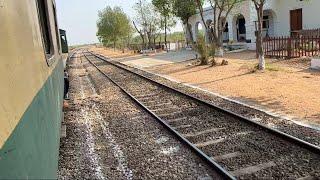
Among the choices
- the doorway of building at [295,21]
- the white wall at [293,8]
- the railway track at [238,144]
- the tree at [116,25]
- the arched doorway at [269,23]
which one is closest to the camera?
the railway track at [238,144]

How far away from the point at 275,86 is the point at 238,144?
6.45 m

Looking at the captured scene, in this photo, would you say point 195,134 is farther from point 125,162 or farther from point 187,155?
point 125,162

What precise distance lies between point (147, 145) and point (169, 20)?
43.2 m

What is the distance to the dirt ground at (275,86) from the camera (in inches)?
369

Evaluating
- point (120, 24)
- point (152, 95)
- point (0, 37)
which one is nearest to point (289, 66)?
point (152, 95)

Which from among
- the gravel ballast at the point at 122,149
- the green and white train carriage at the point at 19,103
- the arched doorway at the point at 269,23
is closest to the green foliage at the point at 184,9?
the arched doorway at the point at 269,23

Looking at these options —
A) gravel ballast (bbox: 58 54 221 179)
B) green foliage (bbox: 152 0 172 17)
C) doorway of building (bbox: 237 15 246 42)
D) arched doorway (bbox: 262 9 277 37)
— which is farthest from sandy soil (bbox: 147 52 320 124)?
green foliage (bbox: 152 0 172 17)

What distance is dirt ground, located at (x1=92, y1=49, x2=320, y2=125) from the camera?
938 cm

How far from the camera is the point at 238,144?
6738mm

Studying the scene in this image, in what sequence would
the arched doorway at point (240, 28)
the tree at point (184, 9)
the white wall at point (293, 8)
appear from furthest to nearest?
the tree at point (184, 9) < the arched doorway at point (240, 28) < the white wall at point (293, 8)

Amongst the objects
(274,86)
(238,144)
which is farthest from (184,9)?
(238,144)

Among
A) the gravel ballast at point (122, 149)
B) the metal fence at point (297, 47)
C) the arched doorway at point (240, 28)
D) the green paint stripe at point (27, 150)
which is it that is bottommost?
the gravel ballast at point (122, 149)

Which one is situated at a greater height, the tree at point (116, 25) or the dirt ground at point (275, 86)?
the tree at point (116, 25)

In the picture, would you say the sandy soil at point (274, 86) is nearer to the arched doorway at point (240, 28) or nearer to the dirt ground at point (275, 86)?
the dirt ground at point (275, 86)
